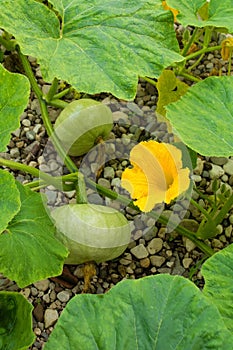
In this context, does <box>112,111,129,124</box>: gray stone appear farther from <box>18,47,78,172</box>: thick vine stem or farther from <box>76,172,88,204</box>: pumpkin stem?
<box>76,172,88,204</box>: pumpkin stem

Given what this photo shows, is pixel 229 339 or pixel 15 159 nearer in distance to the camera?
pixel 229 339

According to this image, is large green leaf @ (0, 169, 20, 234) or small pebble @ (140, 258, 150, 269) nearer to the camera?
large green leaf @ (0, 169, 20, 234)

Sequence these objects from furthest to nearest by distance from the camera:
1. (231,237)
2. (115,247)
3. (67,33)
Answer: (231,237) < (115,247) < (67,33)

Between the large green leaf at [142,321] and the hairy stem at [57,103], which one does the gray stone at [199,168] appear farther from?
the large green leaf at [142,321]

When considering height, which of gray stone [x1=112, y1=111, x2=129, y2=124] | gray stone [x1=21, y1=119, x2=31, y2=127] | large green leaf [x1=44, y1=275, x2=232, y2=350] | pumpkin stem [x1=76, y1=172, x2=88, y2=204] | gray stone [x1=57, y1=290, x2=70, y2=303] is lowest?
gray stone [x1=57, y1=290, x2=70, y2=303]

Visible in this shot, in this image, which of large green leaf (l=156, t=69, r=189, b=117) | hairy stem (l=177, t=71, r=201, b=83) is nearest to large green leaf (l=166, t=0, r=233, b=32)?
large green leaf (l=156, t=69, r=189, b=117)

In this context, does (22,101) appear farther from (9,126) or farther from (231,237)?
(231,237)

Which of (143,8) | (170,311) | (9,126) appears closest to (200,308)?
(170,311)
